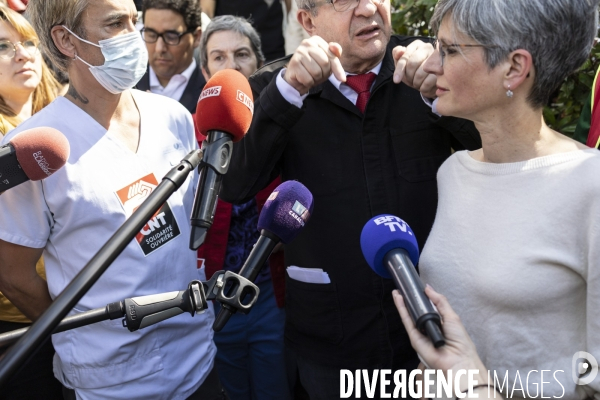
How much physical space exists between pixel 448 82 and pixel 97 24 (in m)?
1.37

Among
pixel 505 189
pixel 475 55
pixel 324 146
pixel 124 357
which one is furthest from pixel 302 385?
pixel 475 55

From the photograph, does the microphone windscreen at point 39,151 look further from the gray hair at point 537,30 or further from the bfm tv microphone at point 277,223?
the gray hair at point 537,30

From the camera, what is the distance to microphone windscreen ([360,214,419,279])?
175 centimetres

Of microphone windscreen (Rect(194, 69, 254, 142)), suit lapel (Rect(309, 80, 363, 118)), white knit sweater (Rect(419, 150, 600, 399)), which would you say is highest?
microphone windscreen (Rect(194, 69, 254, 142))

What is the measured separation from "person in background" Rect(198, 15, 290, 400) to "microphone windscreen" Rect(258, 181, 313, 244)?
1473mm

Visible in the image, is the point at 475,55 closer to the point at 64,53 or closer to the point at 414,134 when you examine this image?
the point at 414,134

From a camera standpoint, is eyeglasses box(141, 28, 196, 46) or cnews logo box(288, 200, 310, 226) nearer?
cnews logo box(288, 200, 310, 226)

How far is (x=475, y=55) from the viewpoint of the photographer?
80.3 inches

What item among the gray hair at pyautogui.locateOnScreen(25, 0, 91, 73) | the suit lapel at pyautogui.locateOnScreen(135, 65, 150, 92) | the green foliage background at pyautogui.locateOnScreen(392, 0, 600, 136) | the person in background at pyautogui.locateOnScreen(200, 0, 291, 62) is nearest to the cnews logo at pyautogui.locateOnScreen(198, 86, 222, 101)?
the gray hair at pyautogui.locateOnScreen(25, 0, 91, 73)

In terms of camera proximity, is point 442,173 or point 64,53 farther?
point 64,53

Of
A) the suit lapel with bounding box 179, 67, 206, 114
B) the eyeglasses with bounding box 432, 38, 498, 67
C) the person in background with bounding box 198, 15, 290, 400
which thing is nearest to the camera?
the eyeglasses with bounding box 432, 38, 498, 67

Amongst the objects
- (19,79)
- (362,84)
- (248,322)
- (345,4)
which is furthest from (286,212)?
(19,79)

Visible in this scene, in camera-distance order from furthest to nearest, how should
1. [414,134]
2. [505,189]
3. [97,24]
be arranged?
1. [414,134]
2. [97,24]
3. [505,189]

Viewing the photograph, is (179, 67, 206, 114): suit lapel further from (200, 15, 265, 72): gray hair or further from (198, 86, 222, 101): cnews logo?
(198, 86, 222, 101): cnews logo
